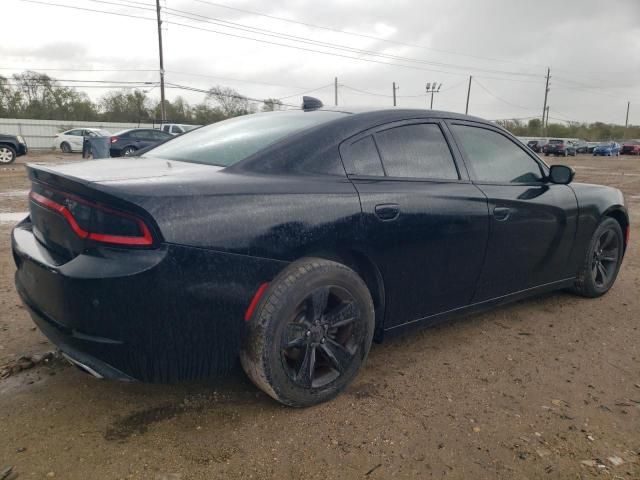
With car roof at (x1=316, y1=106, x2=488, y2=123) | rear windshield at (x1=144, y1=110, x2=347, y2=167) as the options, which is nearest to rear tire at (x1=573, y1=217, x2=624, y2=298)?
car roof at (x1=316, y1=106, x2=488, y2=123)

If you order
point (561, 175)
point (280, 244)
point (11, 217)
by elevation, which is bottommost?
point (11, 217)

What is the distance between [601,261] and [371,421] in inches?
116

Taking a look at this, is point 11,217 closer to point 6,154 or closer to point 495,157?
point 495,157

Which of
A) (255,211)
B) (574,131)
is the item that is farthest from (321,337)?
(574,131)

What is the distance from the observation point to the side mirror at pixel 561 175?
352cm

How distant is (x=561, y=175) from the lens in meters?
3.52

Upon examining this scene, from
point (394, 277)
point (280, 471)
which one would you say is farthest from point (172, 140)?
point (280, 471)

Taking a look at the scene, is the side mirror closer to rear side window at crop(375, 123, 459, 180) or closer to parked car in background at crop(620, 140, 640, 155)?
rear side window at crop(375, 123, 459, 180)

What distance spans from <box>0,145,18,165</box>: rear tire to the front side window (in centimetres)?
1849

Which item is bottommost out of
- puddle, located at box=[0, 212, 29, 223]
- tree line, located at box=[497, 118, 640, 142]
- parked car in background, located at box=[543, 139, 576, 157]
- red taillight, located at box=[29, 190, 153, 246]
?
puddle, located at box=[0, 212, 29, 223]

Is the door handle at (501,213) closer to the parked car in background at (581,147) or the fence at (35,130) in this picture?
the fence at (35,130)

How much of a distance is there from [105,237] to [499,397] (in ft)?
6.63

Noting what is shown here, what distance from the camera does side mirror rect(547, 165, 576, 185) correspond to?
11.5 feet

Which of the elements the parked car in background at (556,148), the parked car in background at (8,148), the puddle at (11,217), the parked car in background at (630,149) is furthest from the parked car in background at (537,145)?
the puddle at (11,217)
